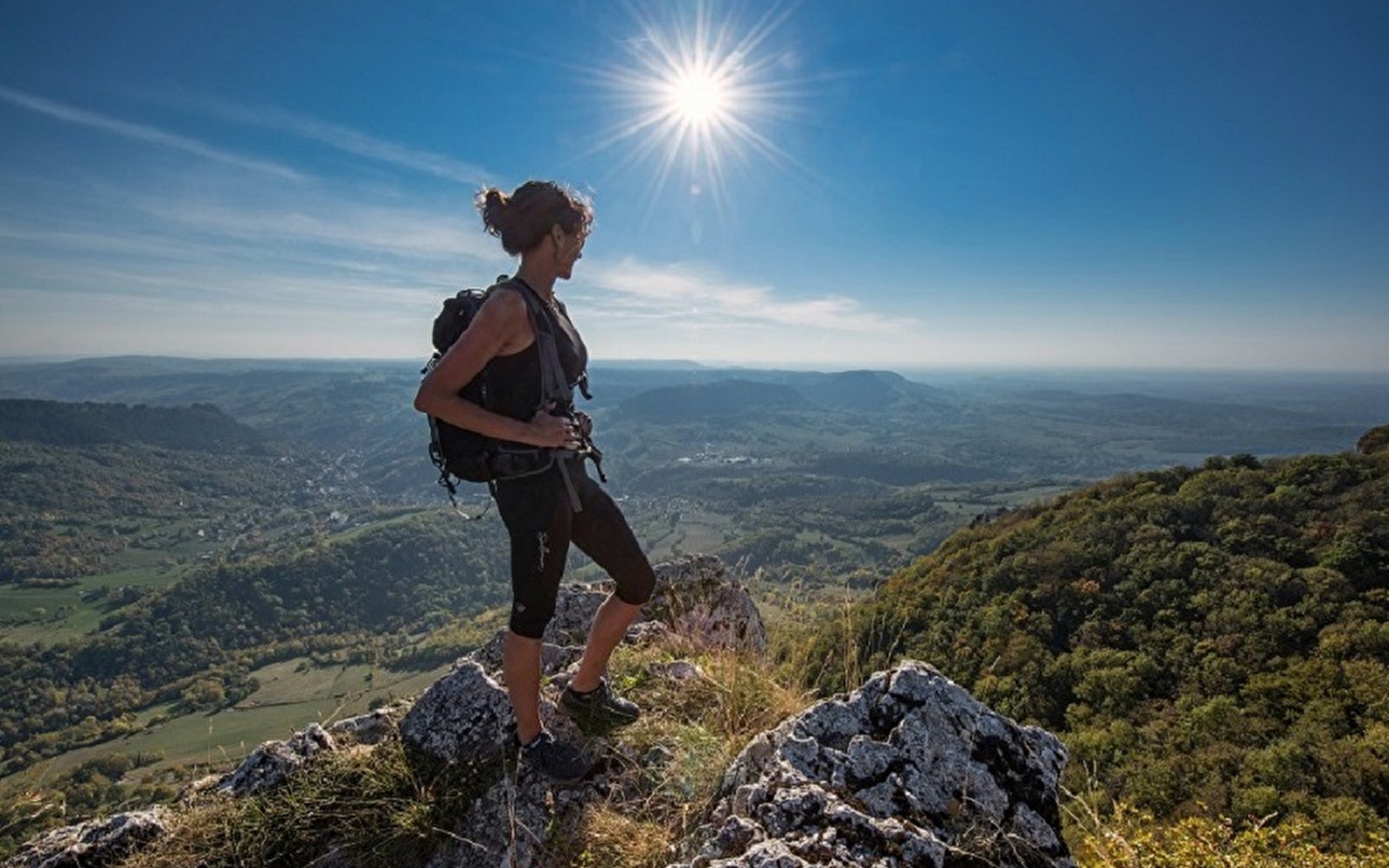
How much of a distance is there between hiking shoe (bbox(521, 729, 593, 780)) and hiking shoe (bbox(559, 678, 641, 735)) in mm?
366

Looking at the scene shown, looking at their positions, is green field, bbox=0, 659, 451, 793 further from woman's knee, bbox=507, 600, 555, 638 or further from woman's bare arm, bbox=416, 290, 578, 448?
woman's bare arm, bbox=416, 290, 578, 448

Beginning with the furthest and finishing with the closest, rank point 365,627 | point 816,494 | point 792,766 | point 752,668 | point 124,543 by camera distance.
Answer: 1. point 816,494
2. point 124,543
3. point 365,627
4. point 752,668
5. point 792,766

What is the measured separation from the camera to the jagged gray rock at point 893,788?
2.13 metres

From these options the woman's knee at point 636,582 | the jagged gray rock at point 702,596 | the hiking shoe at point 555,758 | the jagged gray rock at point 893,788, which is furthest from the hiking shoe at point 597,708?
the jagged gray rock at point 702,596

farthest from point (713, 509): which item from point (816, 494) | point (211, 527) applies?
point (211, 527)

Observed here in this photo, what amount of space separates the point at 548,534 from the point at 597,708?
135 centimetres

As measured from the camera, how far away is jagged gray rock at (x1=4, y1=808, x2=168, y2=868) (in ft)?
9.59

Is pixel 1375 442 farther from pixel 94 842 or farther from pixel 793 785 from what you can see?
pixel 94 842

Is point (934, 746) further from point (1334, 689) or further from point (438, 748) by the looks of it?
point (1334, 689)

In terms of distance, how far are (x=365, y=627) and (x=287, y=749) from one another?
404ft

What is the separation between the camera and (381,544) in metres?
125

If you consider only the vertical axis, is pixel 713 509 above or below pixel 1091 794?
below

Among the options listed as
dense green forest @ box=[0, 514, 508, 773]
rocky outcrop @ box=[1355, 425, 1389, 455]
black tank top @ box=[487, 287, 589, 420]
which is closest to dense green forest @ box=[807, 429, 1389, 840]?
rocky outcrop @ box=[1355, 425, 1389, 455]

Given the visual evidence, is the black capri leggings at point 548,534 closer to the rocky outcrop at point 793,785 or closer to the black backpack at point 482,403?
the black backpack at point 482,403
